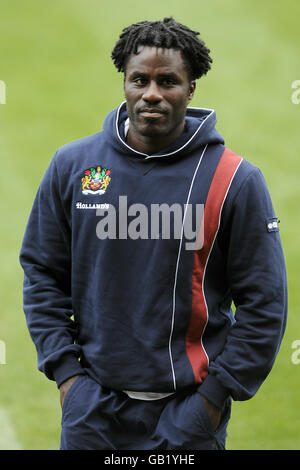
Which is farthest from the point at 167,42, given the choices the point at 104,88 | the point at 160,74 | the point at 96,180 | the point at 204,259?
the point at 104,88

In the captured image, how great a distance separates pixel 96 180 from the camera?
2023 mm

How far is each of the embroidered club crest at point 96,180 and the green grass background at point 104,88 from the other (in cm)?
272

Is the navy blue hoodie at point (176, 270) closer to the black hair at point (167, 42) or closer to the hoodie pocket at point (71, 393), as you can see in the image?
the hoodie pocket at point (71, 393)

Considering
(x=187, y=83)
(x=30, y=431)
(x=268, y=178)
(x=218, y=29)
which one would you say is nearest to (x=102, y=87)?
(x=218, y=29)

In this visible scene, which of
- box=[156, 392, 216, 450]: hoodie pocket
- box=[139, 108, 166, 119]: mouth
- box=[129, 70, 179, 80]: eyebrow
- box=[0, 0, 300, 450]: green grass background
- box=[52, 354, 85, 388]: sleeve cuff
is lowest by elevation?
box=[156, 392, 216, 450]: hoodie pocket

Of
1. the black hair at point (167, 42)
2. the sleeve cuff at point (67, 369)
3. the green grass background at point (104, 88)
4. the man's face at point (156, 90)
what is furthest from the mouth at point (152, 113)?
the green grass background at point (104, 88)

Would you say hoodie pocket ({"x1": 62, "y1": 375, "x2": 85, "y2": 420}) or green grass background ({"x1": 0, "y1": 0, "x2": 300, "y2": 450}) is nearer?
hoodie pocket ({"x1": 62, "y1": 375, "x2": 85, "y2": 420})

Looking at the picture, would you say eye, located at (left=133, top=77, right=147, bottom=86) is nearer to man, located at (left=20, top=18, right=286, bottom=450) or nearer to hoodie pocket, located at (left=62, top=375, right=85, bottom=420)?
man, located at (left=20, top=18, right=286, bottom=450)

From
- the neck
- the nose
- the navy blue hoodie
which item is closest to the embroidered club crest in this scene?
the navy blue hoodie

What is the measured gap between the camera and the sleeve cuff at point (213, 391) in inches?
77.9

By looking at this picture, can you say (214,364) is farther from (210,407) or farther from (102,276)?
(102,276)

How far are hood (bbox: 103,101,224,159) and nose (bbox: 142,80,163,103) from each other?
0.41ft

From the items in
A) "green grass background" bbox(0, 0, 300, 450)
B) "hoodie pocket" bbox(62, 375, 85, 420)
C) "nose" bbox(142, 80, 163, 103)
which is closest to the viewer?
"nose" bbox(142, 80, 163, 103)

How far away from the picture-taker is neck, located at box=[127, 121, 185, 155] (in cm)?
202
